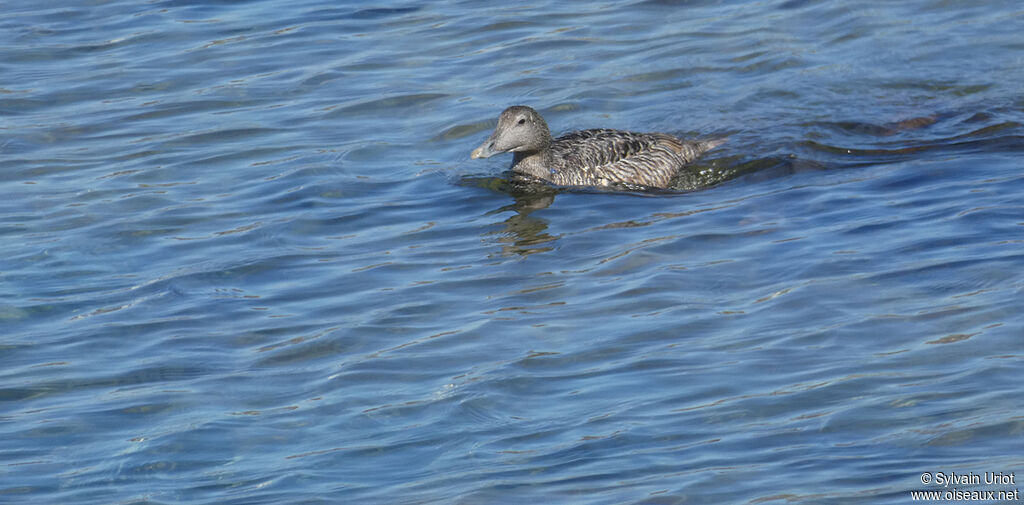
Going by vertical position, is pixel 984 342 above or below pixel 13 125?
below

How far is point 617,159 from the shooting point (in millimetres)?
11242

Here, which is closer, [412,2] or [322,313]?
[322,313]

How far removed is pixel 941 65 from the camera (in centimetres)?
1325

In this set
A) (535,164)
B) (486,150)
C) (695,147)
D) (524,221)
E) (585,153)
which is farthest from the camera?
(695,147)

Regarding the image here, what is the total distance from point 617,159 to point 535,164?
0.67 metres

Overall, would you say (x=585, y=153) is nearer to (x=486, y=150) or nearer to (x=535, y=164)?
(x=535, y=164)

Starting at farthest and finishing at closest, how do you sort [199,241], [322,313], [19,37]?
1. [19,37]
2. [199,241]
3. [322,313]

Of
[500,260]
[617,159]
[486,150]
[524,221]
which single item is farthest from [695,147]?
[500,260]

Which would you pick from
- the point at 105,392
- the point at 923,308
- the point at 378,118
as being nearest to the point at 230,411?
the point at 105,392

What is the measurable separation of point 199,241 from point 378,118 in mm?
3314

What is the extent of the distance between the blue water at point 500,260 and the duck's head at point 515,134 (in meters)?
0.37

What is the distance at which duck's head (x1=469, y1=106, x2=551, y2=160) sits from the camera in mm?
11086

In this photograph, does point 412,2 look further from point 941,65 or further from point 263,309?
point 263,309

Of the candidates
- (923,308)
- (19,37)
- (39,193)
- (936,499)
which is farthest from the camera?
(19,37)
